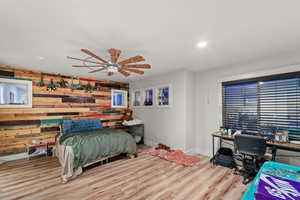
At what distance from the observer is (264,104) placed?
2936 millimetres

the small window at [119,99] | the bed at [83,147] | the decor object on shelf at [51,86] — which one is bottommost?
the bed at [83,147]

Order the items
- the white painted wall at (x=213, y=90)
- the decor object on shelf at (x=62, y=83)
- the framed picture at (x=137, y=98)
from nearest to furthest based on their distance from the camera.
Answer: the white painted wall at (x=213, y=90), the decor object on shelf at (x=62, y=83), the framed picture at (x=137, y=98)

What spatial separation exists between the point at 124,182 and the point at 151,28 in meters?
2.65

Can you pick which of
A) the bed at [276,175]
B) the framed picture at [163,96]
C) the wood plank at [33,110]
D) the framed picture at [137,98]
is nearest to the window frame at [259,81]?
the framed picture at [163,96]

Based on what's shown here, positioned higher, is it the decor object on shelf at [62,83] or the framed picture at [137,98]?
the decor object on shelf at [62,83]

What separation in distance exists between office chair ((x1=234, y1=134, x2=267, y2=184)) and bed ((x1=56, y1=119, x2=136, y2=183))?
250cm

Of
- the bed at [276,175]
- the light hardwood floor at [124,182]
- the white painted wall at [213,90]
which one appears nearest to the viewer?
the bed at [276,175]

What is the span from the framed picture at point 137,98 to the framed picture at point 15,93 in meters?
3.30

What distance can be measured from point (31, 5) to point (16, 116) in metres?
3.46

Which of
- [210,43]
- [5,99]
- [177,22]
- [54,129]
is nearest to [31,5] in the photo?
[177,22]

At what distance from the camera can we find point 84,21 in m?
1.66

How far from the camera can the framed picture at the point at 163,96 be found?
424 cm

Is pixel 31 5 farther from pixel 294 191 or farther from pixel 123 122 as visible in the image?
pixel 123 122

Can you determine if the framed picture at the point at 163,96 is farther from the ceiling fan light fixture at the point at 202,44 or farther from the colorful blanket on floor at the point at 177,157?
the ceiling fan light fixture at the point at 202,44
